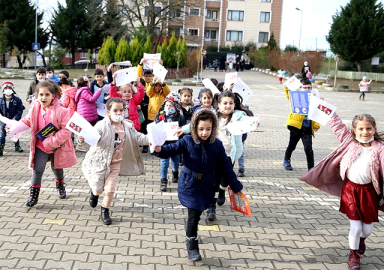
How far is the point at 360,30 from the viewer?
34594 mm

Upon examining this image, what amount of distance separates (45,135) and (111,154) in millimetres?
936

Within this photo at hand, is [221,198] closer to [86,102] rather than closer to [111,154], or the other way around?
[111,154]

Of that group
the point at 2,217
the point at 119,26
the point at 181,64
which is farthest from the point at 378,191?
the point at 119,26

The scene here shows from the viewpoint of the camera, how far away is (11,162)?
24.4 feet

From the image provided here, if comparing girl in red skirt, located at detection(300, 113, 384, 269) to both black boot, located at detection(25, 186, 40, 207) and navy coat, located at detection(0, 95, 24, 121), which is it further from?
navy coat, located at detection(0, 95, 24, 121)

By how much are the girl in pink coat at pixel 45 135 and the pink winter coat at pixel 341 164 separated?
312cm

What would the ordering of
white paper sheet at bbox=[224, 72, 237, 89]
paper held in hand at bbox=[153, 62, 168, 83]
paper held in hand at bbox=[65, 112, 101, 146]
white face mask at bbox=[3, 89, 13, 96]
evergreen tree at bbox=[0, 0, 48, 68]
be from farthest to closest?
evergreen tree at bbox=[0, 0, 48, 68] → white face mask at bbox=[3, 89, 13, 96] → paper held in hand at bbox=[153, 62, 168, 83] → white paper sheet at bbox=[224, 72, 237, 89] → paper held in hand at bbox=[65, 112, 101, 146]

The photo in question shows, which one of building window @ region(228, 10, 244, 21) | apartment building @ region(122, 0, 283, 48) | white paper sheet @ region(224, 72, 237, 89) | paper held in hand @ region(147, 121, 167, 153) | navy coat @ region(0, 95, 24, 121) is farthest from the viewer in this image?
building window @ region(228, 10, 244, 21)

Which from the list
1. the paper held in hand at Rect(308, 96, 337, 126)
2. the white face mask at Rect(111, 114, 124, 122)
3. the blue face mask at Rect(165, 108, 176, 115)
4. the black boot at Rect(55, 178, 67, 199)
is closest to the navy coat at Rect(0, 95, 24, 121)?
the black boot at Rect(55, 178, 67, 199)

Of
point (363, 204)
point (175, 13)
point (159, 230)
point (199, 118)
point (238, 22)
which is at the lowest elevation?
point (159, 230)

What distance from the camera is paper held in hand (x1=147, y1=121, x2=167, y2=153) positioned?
3.78 metres

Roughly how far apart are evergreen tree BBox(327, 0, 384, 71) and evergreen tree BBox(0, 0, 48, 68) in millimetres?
31590

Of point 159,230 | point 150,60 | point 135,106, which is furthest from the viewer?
point 150,60

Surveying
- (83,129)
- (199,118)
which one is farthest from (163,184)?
(199,118)
